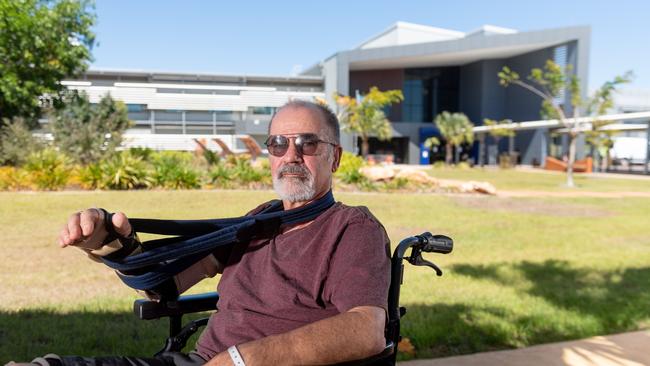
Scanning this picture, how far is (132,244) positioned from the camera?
1834mm

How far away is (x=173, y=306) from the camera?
2.09 metres

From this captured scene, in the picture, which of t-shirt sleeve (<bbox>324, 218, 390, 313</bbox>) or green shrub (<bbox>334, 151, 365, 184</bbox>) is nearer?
t-shirt sleeve (<bbox>324, 218, 390, 313</bbox>)

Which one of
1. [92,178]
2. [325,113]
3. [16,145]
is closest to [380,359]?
[325,113]

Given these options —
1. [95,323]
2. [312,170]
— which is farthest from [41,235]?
[312,170]

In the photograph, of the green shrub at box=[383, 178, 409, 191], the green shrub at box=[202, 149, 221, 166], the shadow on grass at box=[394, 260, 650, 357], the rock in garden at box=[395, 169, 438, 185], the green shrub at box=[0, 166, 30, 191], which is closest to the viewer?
the shadow on grass at box=[394, 260, 650, 357]

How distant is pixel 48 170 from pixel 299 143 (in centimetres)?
1260

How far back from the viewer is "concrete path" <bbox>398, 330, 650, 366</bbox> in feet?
10.3

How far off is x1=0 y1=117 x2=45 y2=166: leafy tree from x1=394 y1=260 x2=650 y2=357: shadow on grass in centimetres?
1474

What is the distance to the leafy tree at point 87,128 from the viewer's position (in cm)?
1609

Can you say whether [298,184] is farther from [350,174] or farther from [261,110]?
[261,110]

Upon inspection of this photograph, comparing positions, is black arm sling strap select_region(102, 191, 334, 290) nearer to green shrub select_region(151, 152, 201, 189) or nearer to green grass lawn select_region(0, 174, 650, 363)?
green grass lawn select_region(0, 174, 650, 363)

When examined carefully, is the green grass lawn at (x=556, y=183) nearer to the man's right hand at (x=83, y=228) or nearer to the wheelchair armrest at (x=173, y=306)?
the wheelchair armrest at (x=173, y=306)

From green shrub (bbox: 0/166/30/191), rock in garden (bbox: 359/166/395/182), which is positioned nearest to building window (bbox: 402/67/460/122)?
rock in garden (bbox: 359/166/395/182)

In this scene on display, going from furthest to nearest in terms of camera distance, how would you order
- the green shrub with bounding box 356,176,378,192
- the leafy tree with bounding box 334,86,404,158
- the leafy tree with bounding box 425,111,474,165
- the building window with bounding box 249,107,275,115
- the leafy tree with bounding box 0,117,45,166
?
the building window with bounding box 249,107,275,115 → the leafy tree with bounding box 425,111,474,165 → the leafy tree with bounding box 334,86,404,158 → the leafy tree with bounding box 0,117,45,166 → the green shrub with bounding box 356,176,378,192
